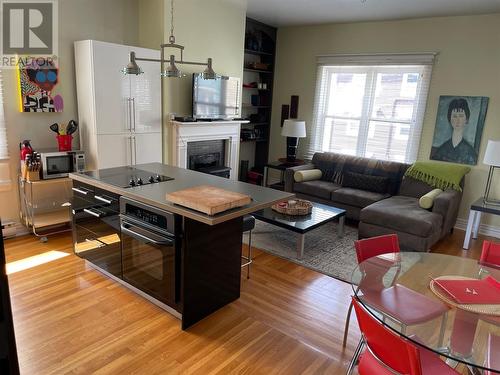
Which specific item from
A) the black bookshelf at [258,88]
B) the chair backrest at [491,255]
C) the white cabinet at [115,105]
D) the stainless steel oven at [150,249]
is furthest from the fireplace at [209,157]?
the chair backrest at [491,255]

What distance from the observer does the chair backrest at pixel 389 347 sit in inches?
53.0

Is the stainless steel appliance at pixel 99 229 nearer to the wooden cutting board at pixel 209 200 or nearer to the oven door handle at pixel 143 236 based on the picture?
the oven door handle at pixel 143 236

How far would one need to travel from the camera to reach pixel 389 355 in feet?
4.81

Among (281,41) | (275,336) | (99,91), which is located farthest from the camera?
(281,41)

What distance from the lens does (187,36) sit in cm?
460

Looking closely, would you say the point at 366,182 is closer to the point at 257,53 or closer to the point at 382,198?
the point at 382,198

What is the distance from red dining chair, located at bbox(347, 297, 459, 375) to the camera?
4.46 feet

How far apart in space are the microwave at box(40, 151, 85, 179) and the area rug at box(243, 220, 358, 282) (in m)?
2.00

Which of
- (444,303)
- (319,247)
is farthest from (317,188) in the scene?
(444,303)

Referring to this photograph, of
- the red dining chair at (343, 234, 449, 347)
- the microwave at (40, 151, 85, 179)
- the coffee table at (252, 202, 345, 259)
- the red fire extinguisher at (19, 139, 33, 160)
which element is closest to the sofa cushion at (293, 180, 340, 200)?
the coffee table at (252, 202, 345, 259)

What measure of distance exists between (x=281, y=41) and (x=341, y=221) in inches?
144

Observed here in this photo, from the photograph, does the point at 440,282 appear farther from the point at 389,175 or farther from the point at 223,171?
the point at 223,171

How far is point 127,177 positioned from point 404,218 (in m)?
2.88

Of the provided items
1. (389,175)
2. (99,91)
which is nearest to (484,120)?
(389,175)
